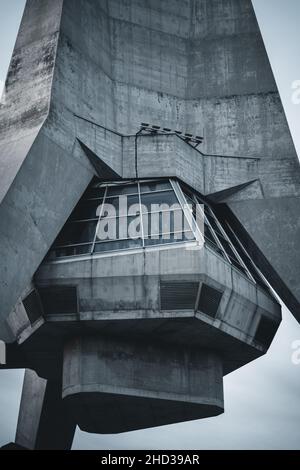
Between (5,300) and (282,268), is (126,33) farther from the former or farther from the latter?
(5,300)

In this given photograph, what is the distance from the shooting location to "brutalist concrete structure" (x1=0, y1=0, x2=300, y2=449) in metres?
32.3

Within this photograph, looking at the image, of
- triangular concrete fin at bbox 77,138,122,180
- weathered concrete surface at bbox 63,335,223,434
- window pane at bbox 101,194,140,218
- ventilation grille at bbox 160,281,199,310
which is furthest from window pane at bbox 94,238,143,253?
triangular concrete fin at bbox 77,138,122,180

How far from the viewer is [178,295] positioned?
3198cm

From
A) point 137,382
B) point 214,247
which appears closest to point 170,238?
point 214,247

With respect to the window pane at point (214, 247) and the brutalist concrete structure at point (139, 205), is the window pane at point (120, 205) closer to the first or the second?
the brutalist concrete structure at point (139, 205)

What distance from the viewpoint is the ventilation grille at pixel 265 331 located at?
35.0m

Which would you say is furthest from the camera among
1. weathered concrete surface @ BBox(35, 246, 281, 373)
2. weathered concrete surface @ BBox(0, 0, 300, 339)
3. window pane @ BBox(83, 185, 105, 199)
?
window pane @ BBox(83, 185, 105, 199)

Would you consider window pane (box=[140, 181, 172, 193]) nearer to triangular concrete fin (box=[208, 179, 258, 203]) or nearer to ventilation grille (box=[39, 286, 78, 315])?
triangular concrete fin (box=[208, 179, 258, 203])

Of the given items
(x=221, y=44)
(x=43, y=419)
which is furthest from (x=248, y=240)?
(x=43, y=419)

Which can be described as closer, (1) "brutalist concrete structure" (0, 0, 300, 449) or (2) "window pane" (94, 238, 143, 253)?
(1) "brutalist concrete structure" (0, 0, 300, 449)

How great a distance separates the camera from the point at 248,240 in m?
37.3

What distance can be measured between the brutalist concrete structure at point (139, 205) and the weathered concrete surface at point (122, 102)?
7cm

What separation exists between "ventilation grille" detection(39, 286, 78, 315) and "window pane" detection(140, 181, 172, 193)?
561 centimetres

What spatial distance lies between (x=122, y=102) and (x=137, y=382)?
13335mm
